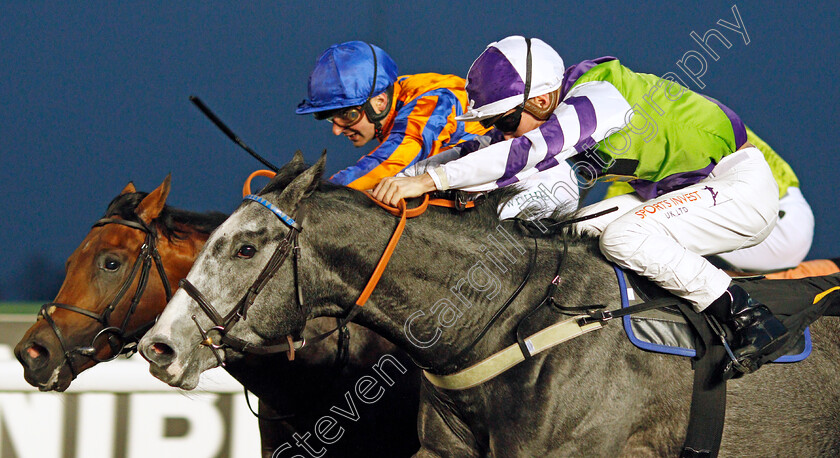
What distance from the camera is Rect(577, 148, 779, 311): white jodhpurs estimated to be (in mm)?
2012

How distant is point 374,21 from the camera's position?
13.3 ft

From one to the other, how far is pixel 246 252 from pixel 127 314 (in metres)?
0.91

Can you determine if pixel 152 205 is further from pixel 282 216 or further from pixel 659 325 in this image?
pixel 659 325

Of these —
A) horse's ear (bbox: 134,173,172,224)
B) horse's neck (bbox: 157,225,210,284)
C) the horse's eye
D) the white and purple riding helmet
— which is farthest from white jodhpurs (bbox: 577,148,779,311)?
horse's ear (bbox: 134,173,172,224)

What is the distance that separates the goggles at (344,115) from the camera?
9.30ft

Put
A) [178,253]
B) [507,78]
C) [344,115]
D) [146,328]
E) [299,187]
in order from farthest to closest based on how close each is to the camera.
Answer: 1. [344,115]
2. [178,253]
3. [146,328]
4. [507,78]
5. [299,187]

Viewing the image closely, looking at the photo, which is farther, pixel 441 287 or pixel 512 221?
pixel 512 221

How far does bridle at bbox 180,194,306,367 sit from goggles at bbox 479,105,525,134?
0.66 metres

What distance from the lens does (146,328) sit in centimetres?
258

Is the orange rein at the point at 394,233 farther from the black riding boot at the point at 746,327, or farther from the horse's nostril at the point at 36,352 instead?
the horse's nostril at the point at 36,352

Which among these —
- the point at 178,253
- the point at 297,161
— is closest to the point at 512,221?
the point at 297,161

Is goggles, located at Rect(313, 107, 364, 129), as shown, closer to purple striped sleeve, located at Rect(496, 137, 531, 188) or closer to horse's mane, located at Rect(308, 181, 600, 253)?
horse's mane, located at Rect(308, 181, 600, 253)

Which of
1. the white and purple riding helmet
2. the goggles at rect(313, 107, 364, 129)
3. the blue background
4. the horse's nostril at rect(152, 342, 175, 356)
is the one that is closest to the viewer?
the horse's nostril at rect(152, 342, 175, 356)

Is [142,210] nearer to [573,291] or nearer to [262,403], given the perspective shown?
[262,403]
